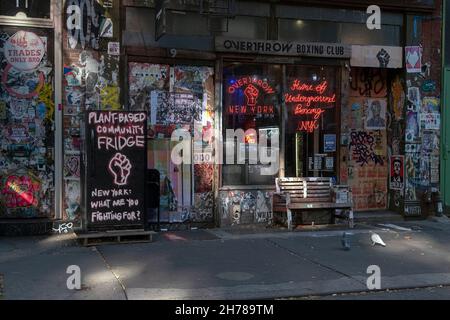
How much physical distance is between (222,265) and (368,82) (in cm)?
629

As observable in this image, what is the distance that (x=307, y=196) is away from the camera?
11.0m

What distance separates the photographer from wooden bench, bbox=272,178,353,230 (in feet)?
34.9

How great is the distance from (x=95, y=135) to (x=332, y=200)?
15.6 feet

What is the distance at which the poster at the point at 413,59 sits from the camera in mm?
11828

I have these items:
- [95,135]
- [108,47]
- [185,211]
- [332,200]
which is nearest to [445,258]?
[332,200]

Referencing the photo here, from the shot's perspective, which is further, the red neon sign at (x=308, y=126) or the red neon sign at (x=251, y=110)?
the red neon sign at (x=308, y=126)

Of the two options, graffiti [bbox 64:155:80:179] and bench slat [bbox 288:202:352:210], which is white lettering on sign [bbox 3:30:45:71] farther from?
bench slat [bbox 288:202:352:210]

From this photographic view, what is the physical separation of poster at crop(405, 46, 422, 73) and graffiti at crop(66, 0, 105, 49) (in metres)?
6.22

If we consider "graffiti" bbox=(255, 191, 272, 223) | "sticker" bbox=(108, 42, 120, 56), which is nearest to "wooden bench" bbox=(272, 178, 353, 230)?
"graffiti" bbox=(255, 191, 272, 223)

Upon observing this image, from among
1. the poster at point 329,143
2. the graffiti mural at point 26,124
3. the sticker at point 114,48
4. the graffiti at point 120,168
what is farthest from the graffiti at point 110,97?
the poster at point 329,143

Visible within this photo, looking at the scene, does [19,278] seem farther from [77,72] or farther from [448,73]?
[448,73]

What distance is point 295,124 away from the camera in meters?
11.4

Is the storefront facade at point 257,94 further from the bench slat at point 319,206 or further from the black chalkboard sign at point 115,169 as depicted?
the black chalkboard sign at point 115,169

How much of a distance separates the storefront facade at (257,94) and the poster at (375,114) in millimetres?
25
